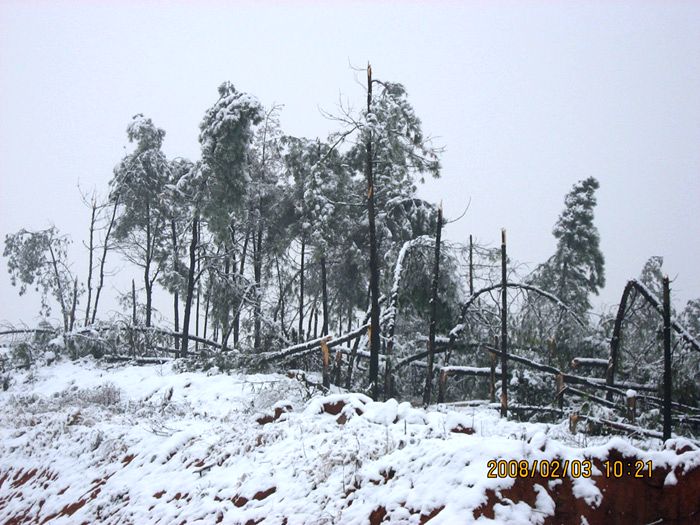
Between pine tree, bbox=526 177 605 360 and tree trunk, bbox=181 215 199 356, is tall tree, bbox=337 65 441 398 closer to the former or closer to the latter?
tree trunk, bbox=181 215 199 356

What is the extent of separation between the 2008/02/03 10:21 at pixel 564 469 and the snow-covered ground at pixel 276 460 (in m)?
0.05

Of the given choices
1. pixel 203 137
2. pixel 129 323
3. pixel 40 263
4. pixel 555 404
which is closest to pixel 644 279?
pixel 555 404

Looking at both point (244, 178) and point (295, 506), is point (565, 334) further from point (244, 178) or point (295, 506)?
point (244, 178)

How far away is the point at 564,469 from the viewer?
4383mm

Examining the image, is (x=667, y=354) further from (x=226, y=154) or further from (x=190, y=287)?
(x=190, y=287)

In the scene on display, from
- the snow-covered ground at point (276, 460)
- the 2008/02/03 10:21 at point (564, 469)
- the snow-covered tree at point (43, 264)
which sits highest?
the snow-covered tree at point (43, 264)

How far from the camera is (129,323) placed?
19344 millimetres

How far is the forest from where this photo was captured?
11812 millimetres

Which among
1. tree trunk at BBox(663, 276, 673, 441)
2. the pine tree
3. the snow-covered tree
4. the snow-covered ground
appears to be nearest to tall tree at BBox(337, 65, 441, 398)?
the snow-covered ground

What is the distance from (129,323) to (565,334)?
1435cm

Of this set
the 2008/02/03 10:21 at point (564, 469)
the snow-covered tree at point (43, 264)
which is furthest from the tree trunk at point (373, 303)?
the snow-covered tree at point (43, 264)

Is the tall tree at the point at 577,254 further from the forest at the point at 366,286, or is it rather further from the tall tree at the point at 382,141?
the tall tree at the point at 382,141

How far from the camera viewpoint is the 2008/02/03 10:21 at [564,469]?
4.30m

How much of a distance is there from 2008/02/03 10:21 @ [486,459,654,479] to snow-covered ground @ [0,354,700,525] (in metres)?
0.05
